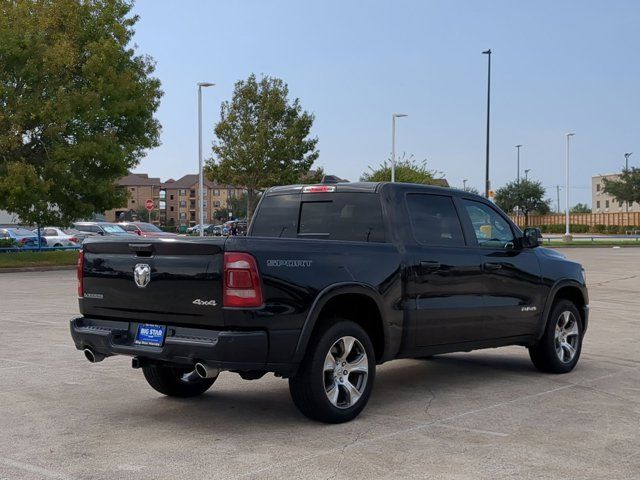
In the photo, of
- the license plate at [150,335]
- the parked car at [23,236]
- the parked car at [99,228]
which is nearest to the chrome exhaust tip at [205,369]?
the license plate at [150,335]

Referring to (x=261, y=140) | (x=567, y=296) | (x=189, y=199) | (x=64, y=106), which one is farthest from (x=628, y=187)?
(x=189, y=199)

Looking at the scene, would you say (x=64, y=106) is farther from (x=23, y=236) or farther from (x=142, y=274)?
(x=142, y=274)

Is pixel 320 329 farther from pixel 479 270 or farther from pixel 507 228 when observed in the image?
pixel 507 228

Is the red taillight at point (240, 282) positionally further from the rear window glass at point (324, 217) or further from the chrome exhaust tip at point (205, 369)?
the rear window glass at point (324, 217)

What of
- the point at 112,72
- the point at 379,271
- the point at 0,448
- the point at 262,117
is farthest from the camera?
the point at 262,117

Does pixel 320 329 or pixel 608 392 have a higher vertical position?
pixel 320 329

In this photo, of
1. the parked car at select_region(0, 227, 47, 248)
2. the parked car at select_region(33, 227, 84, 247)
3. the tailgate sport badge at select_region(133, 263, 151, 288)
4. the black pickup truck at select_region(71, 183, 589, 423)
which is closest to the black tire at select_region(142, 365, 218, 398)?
the black pickup truck at select_region(71, 183, 589, 423)

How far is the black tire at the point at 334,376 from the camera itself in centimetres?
614

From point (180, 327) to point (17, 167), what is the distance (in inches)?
915

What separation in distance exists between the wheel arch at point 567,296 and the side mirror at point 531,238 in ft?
1.79

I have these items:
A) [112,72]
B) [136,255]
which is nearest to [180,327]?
[136,255]

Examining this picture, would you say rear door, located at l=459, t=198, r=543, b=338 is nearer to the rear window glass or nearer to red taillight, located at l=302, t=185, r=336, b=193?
the rear window glass

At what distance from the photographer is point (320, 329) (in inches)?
248

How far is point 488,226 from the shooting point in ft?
26.9
